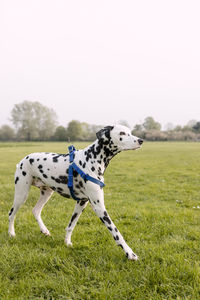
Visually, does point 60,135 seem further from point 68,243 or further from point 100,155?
point 100,155

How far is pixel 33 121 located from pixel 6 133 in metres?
10.7

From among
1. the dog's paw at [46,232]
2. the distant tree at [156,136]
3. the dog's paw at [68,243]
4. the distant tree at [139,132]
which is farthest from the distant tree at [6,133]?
the dog's paw at [68,243]

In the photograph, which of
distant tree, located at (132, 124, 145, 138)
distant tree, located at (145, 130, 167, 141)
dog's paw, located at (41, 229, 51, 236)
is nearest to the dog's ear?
dog's paw, located at (41, 229, 51, 236)

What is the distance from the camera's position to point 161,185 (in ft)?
34.1

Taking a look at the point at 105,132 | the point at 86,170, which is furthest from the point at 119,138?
the point at 86,170

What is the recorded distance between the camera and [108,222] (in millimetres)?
3840

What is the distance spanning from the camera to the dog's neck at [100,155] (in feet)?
13.0

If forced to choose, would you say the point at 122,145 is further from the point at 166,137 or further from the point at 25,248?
the point at 166,137

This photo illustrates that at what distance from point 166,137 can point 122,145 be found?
305 ft

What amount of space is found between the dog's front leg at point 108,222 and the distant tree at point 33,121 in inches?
3057

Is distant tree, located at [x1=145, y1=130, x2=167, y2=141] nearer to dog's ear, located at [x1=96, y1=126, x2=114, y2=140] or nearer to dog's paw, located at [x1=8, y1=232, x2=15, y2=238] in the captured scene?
dog's paw, located at [x1=8, y1=232, x2=15, y2=238]

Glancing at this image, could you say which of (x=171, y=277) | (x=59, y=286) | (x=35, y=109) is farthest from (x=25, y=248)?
(x=35, y=109)

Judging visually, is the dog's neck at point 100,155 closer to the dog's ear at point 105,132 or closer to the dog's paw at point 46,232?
the dog's ear at point 105,132

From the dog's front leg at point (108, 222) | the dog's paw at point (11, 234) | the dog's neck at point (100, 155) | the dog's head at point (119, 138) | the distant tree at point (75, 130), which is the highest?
the distant tree at point (75, 130)
